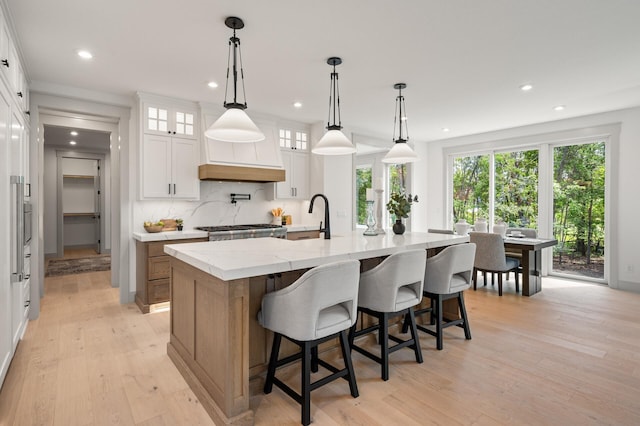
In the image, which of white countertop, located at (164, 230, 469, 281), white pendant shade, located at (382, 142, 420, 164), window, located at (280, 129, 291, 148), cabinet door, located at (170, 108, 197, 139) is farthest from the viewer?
window, located at (280, 129, 291, 148)

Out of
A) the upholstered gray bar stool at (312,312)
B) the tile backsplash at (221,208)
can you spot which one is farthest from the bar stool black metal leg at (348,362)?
the tile backsplash at (221,208)

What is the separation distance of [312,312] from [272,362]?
0.58 m

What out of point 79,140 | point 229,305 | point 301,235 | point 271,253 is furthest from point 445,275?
point 79,140

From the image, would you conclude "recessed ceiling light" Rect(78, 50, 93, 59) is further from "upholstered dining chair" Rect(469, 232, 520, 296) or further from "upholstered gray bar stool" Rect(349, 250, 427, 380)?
"upholstered dining chair" Rect(469, 232, 520, 296)

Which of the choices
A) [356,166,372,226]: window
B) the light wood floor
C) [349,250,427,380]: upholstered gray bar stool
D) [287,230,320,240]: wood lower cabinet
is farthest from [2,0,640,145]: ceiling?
[356,166,372,226]: window

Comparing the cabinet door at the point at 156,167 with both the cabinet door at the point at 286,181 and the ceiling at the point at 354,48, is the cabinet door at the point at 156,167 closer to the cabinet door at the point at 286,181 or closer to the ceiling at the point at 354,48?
the ceiling at the point at 354,48

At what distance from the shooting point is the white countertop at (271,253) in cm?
186

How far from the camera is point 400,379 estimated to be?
2.44 meters

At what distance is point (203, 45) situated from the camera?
2889 mm

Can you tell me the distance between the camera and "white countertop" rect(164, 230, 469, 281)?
6.12ft

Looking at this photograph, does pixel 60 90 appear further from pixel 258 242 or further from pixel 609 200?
pixel 609 200

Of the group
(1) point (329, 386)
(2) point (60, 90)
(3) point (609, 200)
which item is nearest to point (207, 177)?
(2) point (60, 90)

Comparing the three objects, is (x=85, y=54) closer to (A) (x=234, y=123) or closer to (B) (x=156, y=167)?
(B) (x=156, y=167)

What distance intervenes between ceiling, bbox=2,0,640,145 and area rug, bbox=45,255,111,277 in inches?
142
